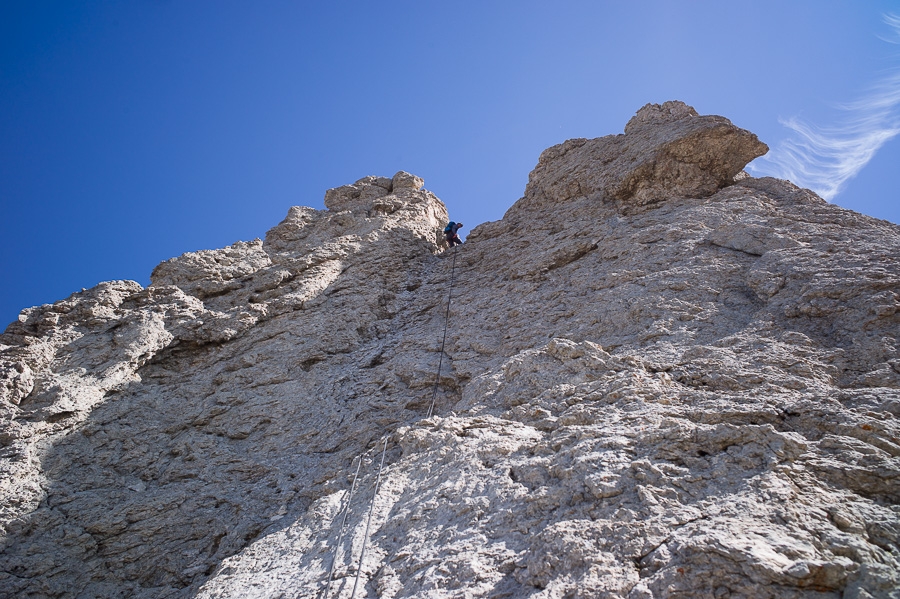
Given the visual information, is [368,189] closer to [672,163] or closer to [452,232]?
[452,232]

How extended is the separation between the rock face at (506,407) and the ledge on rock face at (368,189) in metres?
2.51

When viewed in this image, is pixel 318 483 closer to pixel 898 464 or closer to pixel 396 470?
pixel 396 470

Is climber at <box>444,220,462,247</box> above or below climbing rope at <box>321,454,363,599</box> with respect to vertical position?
above

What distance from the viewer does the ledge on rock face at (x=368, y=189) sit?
51.8ft

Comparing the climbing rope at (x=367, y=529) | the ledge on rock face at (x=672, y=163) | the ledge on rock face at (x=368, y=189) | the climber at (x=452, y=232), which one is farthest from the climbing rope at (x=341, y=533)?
the ledge on rock face at (x=368, y=189)

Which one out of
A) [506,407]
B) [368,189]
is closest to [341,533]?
[506,407]

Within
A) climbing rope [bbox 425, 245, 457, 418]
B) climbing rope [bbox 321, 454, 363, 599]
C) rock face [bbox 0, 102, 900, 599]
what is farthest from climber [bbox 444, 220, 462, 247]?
climbing rope [bbox 321, 454, 363, 599]

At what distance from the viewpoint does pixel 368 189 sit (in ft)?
53.0

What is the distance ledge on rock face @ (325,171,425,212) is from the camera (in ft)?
51.8

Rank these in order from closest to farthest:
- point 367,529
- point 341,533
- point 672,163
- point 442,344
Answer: point 367,529 → point 341,533 → point 442,344 → point 672,163

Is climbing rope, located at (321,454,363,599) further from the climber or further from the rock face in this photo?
the climber

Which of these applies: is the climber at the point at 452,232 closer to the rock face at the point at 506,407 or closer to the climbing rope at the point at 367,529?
the rock face at the point at 506,407

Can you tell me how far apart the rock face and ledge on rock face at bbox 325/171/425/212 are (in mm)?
2508

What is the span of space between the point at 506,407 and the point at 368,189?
35.5 feet
